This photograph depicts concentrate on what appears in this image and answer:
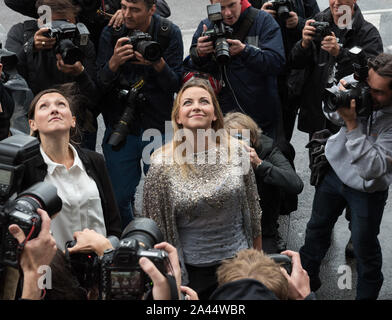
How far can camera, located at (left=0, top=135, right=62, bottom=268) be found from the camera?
276 cm

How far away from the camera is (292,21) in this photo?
547cm

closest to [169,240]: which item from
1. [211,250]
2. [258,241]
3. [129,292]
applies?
[211,250]

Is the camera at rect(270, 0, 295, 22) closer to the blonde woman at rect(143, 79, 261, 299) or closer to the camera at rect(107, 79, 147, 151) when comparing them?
the camera at rect(107, 79, 147, 151)

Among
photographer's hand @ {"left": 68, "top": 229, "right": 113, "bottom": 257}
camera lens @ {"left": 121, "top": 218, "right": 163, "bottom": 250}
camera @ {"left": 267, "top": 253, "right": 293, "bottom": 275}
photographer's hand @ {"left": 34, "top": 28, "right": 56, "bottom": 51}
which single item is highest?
photographer's hand @ {"left": 34, "top": 28, "right": 56, "bottom": 51}

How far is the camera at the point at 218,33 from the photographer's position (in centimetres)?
475

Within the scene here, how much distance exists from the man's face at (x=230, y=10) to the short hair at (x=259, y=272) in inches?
102

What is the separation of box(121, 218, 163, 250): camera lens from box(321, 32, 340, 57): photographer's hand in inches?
95.7

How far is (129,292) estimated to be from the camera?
8.91ft

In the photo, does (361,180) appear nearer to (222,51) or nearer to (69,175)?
(222,51)

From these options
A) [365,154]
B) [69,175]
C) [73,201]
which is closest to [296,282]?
[365,154]

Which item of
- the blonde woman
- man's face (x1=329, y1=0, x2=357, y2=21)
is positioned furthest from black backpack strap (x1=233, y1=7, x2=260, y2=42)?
the blonde woman

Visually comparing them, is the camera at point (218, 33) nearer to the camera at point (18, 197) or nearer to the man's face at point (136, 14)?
the man's face at point (136, 14)

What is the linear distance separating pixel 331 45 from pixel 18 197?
2.84m

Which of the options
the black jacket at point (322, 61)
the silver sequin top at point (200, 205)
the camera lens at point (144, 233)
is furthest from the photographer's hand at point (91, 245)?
the black jacket at point (322, 61)
